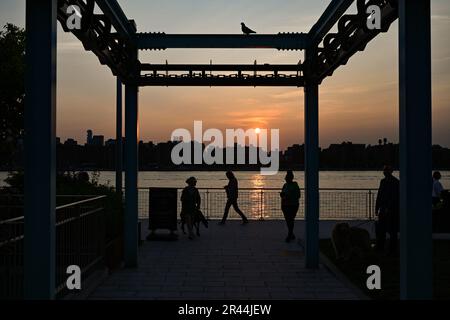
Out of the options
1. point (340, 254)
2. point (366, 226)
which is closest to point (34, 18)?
point (340, 254)

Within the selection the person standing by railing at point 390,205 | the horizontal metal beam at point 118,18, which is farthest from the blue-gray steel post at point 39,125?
the person standing by railing at point 390,205

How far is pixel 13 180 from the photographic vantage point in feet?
39.3

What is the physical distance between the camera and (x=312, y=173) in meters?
8.91

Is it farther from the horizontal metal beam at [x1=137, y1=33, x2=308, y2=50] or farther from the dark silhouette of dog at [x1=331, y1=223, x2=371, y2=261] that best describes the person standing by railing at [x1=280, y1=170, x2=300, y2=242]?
the horizontal metal beam at [x1=137, y1=33, x2=308, y2=50]

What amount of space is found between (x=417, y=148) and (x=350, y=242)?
19.1 ft

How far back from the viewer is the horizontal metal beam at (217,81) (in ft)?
28.4

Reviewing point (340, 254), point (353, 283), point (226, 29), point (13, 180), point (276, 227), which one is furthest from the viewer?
point (276, 227)

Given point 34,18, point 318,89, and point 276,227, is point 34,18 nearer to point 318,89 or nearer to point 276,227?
point 318,89

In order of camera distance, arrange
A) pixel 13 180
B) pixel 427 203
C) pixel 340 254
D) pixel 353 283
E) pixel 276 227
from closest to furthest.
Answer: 1. pixel 427 203
2. pixel 353 283
3. pixel 340 254
4. pixel 13 180
5. pixel 276 227

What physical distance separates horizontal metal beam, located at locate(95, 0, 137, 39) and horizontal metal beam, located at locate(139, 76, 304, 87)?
2.85ft

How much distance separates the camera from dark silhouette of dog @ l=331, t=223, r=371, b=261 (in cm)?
929

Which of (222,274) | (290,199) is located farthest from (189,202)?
(222,274)

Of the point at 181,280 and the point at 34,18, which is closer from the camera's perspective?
the point at 34,18
